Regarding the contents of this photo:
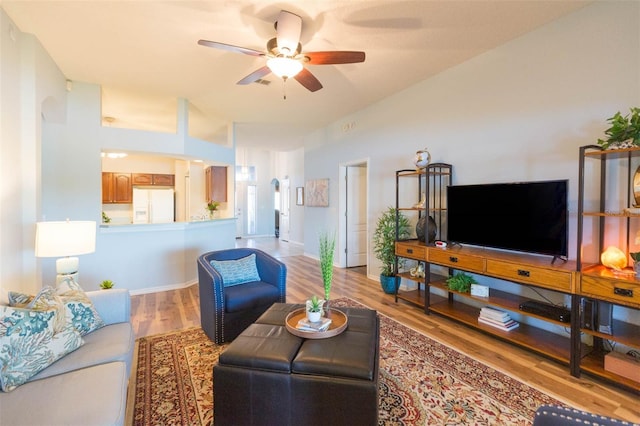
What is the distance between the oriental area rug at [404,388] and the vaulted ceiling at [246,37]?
2.93 meters

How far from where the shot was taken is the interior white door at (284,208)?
9.84 meters

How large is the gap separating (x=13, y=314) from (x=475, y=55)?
4.43 metres

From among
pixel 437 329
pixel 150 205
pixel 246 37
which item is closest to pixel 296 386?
pixel 437 329

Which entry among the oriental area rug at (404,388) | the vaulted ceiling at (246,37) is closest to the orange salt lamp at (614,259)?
the oriental area rug at (404,388)

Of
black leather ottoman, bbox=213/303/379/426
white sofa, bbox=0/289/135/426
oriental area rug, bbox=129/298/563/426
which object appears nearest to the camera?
white sofa, bbox=0/289/135/426

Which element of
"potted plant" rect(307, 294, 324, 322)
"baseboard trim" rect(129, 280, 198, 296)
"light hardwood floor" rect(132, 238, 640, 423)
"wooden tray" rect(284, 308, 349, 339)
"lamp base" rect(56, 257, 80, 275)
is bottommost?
"light hardwood floor" rect(132, 238, 640, 423)

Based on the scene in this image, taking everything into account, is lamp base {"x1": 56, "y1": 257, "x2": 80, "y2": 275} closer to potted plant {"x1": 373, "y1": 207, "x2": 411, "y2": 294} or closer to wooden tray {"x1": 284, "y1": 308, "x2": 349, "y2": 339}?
wooden tray {"x1": 284, "y1": 308, "x2": 349, "y2": 339}

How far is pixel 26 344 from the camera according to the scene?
1.50 meters

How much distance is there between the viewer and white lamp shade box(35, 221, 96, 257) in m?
2.35

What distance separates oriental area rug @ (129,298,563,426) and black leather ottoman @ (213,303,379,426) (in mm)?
372

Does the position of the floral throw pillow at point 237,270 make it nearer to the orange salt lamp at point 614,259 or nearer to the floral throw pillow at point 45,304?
the floral throw pillow at point 45,304

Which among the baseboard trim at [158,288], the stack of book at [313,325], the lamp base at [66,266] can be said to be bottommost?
the baseboard trim at [158,288]

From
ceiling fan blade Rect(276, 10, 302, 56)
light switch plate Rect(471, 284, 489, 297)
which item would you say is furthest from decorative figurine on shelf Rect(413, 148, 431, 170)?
ceiling fan blade Rect(276, 10, 302, 56)

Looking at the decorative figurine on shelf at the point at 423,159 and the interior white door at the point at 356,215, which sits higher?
the decorative figurine on shelf at the point at 423,159
